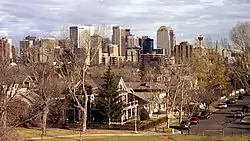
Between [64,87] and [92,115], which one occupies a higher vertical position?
[64,87]

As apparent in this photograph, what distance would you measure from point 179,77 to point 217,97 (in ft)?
99.4

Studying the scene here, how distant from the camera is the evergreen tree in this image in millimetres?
52625

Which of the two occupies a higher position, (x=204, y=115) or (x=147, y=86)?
(x=147, y=86)

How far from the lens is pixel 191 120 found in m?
59.3

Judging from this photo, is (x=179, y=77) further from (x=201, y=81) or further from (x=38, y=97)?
(x=201, y=81)

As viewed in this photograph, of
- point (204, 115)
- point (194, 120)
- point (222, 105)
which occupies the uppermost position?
point (194, 120)

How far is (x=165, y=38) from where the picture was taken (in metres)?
175

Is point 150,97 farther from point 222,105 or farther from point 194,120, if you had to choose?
point 222,105

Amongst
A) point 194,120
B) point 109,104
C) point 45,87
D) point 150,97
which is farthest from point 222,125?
point 45,87

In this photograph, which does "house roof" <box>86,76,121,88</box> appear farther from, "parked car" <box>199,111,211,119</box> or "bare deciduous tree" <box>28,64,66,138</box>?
"parked car" <box>199,111,211,119</box>

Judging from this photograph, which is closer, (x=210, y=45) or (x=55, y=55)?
(x=55, y=55)

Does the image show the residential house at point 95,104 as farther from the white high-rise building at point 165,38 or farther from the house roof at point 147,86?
the white high-rise building at point 165,38

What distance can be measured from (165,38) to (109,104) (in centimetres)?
12485

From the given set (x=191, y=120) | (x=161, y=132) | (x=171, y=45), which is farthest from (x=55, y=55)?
(x=171, y=45)
